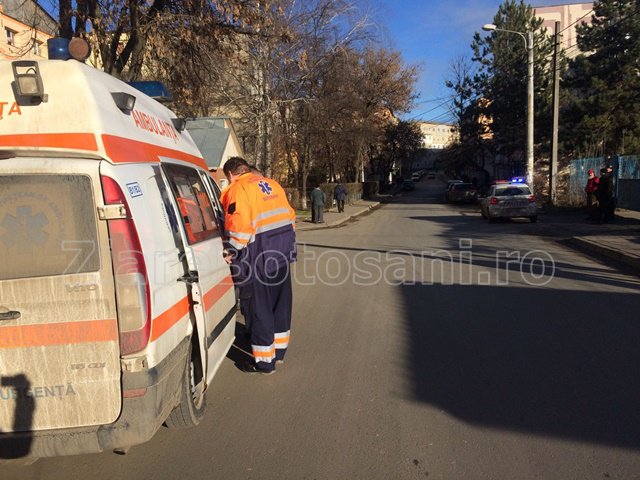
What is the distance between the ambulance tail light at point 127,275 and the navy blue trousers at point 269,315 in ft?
6.20

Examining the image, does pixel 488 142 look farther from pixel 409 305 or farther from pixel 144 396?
pixel 144 396

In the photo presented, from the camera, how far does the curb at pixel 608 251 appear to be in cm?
981

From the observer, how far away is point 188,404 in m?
3.55

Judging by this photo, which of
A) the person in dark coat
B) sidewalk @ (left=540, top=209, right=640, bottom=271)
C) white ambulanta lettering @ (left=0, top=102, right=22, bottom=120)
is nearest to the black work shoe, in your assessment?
white ambulanta lettering @ (left=0, top=102, right=22, bottom=120)

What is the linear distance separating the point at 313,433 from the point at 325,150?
1276 inches

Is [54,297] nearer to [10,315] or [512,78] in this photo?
[10,315]

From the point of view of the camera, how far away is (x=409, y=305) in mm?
7309

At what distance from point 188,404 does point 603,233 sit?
13.4 meters

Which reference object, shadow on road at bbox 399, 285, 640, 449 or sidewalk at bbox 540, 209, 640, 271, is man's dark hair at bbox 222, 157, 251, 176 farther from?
sidewalk at bbox 540, 209, 640, 271

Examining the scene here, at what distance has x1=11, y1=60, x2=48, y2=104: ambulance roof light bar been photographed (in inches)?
107

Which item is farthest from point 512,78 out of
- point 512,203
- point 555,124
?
point 512,203

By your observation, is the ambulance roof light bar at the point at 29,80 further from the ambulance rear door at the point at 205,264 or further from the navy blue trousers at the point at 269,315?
the navy blue trousers at the point at 269,315

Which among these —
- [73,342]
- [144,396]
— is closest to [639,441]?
[144,396]

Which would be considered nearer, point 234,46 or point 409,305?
point 409,305
